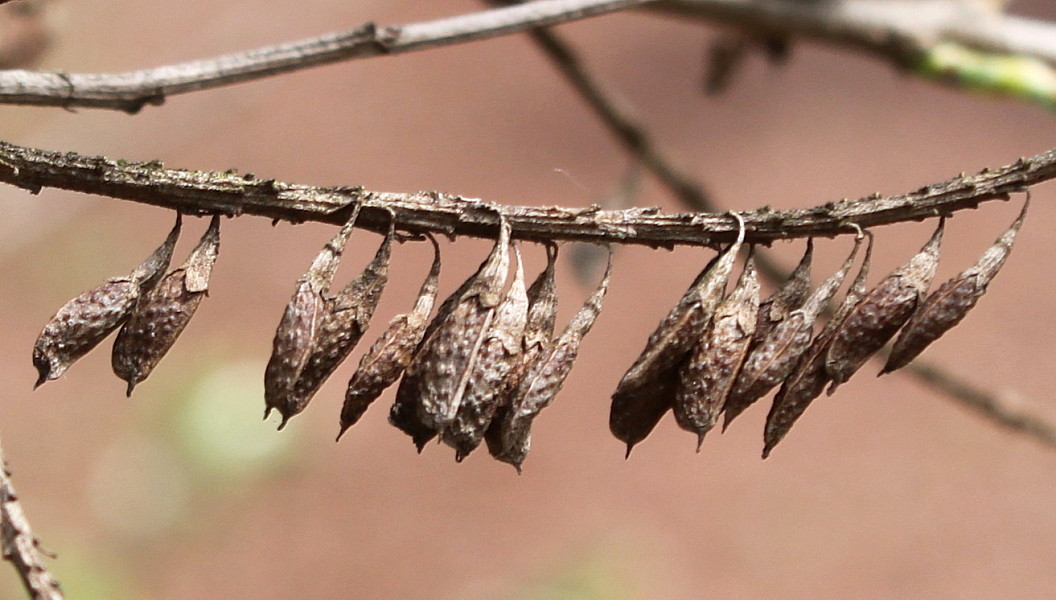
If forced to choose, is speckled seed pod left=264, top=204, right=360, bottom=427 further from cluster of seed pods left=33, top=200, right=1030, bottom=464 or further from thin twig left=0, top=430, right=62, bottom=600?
thin twig left=0, top=430, right=62, bottom=600

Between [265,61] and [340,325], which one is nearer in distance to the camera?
[340,325]

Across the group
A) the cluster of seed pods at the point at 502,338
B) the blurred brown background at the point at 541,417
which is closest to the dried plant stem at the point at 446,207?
the cluster of seed pods at the point at 502,338

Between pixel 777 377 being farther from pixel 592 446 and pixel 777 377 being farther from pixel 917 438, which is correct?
pixel 917 438

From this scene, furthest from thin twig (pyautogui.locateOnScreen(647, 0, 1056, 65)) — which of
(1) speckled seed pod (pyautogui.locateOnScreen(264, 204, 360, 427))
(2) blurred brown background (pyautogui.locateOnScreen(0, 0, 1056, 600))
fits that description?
(2) blurred brown background (pyautogui.locateOnScreen(0, 0, 1056, 600))

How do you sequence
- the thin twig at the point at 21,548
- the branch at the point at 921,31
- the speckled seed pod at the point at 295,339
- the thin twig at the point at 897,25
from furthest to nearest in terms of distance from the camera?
the thin twig at the point at 897,25 → the branch at the point at 921,31 → the speckled seed pod at the point at 295,339 → the thin twig at the point at 21,548

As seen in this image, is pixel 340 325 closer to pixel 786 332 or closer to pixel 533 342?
pixel 533 342

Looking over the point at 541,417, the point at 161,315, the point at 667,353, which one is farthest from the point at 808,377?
the point at 541,417

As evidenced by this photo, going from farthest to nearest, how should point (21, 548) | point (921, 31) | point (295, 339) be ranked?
point (921, 31) < point (295, 339) < point (21, 548)

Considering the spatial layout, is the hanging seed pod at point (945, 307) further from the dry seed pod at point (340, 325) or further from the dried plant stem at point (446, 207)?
the dry seed pod at point (340, 325)
